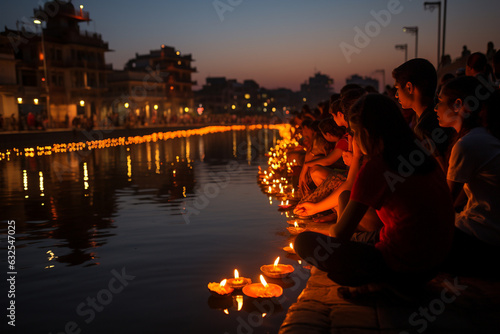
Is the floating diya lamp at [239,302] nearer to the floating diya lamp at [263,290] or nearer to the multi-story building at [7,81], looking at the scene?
the floating diya lamp at [263,290]

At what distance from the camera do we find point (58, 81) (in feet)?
168

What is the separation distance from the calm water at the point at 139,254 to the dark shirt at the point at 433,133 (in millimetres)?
1860

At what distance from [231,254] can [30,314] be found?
2.37 m

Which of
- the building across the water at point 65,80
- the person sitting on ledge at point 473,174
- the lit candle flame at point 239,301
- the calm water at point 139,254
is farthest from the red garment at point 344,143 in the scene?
the building across the water at point 65,80

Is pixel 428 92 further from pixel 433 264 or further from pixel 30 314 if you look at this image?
pixel 30 314

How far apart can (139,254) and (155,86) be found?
70.4 meters

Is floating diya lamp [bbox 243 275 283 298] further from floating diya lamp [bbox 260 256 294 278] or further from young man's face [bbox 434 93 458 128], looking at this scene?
young man's face [bbox 434 93 458 128]

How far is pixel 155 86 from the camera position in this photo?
2862 inches

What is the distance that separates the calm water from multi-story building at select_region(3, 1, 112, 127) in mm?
39273

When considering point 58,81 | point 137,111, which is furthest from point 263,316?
point 137,111

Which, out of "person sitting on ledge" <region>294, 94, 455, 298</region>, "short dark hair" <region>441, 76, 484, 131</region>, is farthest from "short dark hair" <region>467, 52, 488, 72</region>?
"person sitting on ledge" <region>294, 94, 455, 298</region>

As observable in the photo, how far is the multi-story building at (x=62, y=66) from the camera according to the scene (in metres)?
A: 45.7

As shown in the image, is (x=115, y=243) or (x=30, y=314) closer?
(x=30, y=314)

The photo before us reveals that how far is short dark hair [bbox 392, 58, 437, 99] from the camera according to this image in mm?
3951
